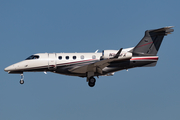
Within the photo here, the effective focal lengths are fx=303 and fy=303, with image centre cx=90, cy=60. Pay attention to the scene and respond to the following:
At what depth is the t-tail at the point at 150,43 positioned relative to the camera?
29.0 m

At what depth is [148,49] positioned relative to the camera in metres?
29.1

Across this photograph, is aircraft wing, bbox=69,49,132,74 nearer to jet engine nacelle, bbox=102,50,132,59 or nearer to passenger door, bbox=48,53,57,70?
jet engine nacelle, bbox=102,50,132,59

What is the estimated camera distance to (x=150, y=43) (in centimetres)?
2919

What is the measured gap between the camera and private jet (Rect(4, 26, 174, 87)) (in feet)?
93.8

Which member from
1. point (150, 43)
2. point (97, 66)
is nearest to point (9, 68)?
point (97, 66)

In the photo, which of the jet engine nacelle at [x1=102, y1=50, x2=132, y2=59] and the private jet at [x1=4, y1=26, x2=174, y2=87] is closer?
the jet engine nacelle at [x1=102, y1=50, x2=132, y2=59]

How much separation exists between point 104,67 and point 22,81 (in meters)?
8.00

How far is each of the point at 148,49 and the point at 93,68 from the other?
5.65 metres

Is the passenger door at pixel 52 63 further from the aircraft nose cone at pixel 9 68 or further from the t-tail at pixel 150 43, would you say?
the t-tail at pixel 150 43

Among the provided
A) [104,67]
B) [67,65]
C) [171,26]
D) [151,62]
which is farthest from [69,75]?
[171,26]

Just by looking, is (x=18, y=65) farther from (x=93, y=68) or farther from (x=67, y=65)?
(x=93, y=68)

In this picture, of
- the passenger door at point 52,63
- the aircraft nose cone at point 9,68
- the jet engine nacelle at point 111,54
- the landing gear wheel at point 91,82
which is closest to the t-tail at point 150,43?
the jet engine nacelle at point 111,54

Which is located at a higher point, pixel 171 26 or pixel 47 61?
pixel 171 26

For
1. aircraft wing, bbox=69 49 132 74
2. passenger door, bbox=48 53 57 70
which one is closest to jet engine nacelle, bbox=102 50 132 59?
aircraft wing, bbox=69 49 132 74
